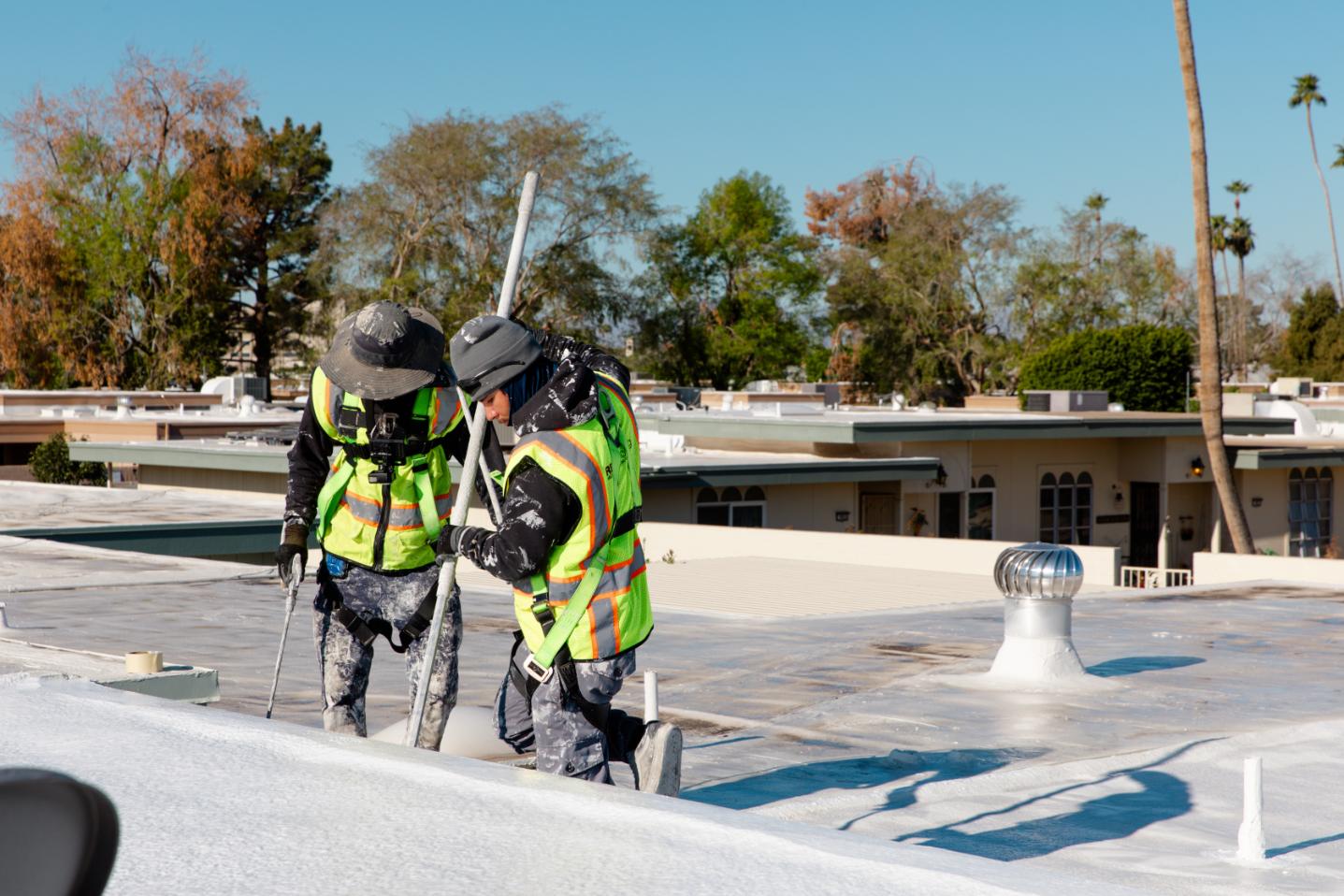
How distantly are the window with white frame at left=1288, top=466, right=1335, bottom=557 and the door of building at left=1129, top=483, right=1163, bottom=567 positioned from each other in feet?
10.1

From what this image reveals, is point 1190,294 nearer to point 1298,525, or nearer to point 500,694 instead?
point 1298,525

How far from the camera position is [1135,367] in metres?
54.4

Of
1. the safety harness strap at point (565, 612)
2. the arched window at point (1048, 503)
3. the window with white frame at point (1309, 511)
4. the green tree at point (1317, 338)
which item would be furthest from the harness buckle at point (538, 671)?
the green tree at point (1317, 338)

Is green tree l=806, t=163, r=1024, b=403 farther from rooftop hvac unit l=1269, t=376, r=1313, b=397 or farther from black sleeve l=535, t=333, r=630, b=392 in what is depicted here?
black sleeve l=535, t=333, r=630, b=392

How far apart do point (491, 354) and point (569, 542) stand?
0.63 meters

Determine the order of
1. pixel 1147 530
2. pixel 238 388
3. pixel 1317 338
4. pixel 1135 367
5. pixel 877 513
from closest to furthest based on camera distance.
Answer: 1. pixel 877 513
2. pixel 1147 530
3. pixel 238 388
4. pixel 1135 367
5. pixel 1317 338

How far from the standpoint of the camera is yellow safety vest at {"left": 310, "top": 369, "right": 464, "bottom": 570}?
5875 mm

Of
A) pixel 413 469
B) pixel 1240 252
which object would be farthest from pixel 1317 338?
pixel 413 469

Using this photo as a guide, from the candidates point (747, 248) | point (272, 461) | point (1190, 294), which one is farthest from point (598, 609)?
point (1190, 294)

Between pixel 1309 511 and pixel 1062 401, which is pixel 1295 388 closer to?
pixel 1062 401

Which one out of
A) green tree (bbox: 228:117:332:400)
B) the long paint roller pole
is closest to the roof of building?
the long paint roller pole

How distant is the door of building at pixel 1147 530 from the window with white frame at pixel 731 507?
12026 mm

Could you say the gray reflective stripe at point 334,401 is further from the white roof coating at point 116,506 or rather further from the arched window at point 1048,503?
the arched window at point 1048,503

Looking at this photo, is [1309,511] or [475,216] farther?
[475,216]
